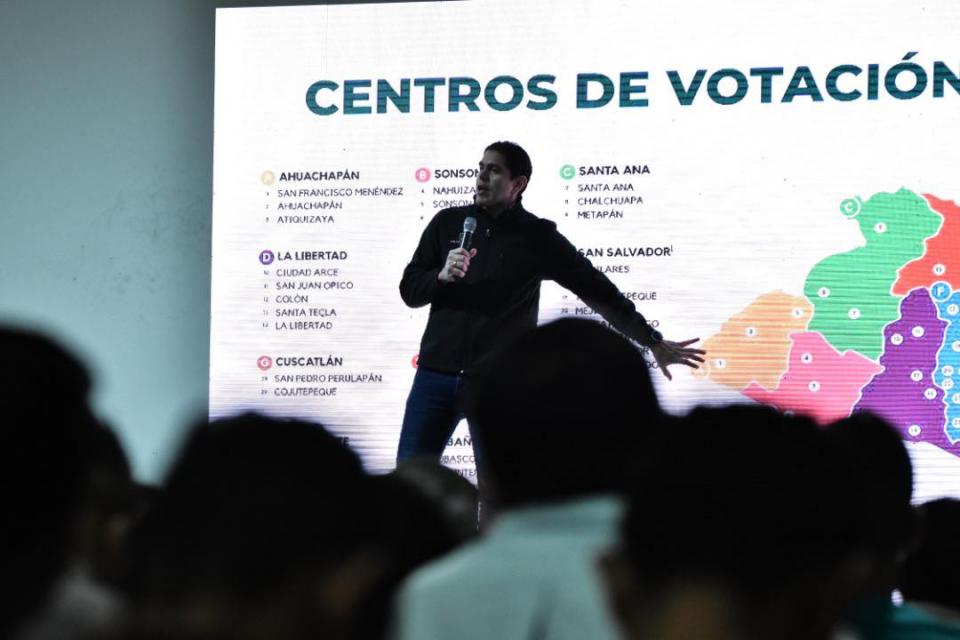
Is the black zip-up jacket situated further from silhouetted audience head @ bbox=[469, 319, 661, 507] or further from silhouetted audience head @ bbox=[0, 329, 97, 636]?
silhouetted audience head @ bbox=[0, 329, 97, 636]

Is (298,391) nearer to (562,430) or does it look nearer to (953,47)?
(953,47)

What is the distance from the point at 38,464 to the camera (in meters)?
0.89

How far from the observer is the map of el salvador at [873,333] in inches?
171

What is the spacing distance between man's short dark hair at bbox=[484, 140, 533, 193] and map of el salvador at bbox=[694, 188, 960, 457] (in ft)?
2.60

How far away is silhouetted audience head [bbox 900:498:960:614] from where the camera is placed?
171cm

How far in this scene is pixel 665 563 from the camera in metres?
0.84

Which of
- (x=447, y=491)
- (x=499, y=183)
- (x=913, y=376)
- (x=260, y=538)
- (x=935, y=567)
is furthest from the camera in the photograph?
(x=499, y=183)

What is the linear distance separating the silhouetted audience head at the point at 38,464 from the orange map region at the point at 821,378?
12.0 feet

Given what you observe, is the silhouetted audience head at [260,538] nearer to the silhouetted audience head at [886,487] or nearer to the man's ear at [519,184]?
the silhouetted audience head at [886,487]

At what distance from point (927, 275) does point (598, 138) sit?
1.09 m

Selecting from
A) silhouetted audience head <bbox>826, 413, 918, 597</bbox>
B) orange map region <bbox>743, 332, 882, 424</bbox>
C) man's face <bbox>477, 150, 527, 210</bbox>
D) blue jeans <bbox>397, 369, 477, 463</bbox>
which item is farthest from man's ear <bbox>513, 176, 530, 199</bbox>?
silhouetted audience head <bbox>826, 413, 918, 597</bbox>

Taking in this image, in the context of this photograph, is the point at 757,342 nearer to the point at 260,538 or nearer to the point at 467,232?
the point at 467,232

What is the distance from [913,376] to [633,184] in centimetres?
103

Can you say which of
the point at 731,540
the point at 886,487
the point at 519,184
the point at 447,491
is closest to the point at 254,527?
the point at 731,540
